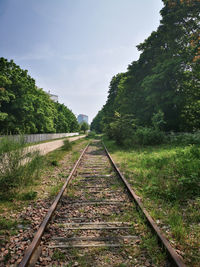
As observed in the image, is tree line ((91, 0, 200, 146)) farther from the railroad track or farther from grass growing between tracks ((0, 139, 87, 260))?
the railroad track

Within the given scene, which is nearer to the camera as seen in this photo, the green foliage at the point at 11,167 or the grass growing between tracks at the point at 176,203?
the grass growing between tracks at the point at 176,203

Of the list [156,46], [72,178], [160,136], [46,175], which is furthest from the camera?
[156,46]

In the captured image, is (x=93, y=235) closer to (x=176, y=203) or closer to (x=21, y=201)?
(x=176, y=203)

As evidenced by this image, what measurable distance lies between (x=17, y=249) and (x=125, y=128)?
1374 centimetres

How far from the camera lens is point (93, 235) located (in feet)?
8.88

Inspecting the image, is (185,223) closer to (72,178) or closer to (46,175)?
(72,178)

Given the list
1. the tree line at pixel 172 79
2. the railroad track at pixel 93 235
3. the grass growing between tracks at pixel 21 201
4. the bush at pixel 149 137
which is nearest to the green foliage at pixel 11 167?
the grass growing between tracks at pixel 21 201

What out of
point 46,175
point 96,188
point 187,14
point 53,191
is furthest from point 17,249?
point 187,14

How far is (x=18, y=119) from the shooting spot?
20.4 m

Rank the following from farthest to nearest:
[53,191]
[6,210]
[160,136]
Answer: [160,136]
[53,191]
[6,210]

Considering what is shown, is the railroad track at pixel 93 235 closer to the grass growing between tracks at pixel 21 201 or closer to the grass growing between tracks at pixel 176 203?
the grass growing between tracks at pixel 176 203

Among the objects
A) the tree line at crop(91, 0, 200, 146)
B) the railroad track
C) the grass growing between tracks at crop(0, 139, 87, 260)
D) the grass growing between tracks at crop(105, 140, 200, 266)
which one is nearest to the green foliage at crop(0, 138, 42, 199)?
the grass growing between tracks at crop(0, 139, 87, 260)

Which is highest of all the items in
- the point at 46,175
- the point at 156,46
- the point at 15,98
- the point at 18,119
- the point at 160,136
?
the point at 156,46

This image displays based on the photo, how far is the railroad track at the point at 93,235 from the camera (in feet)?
7.07
